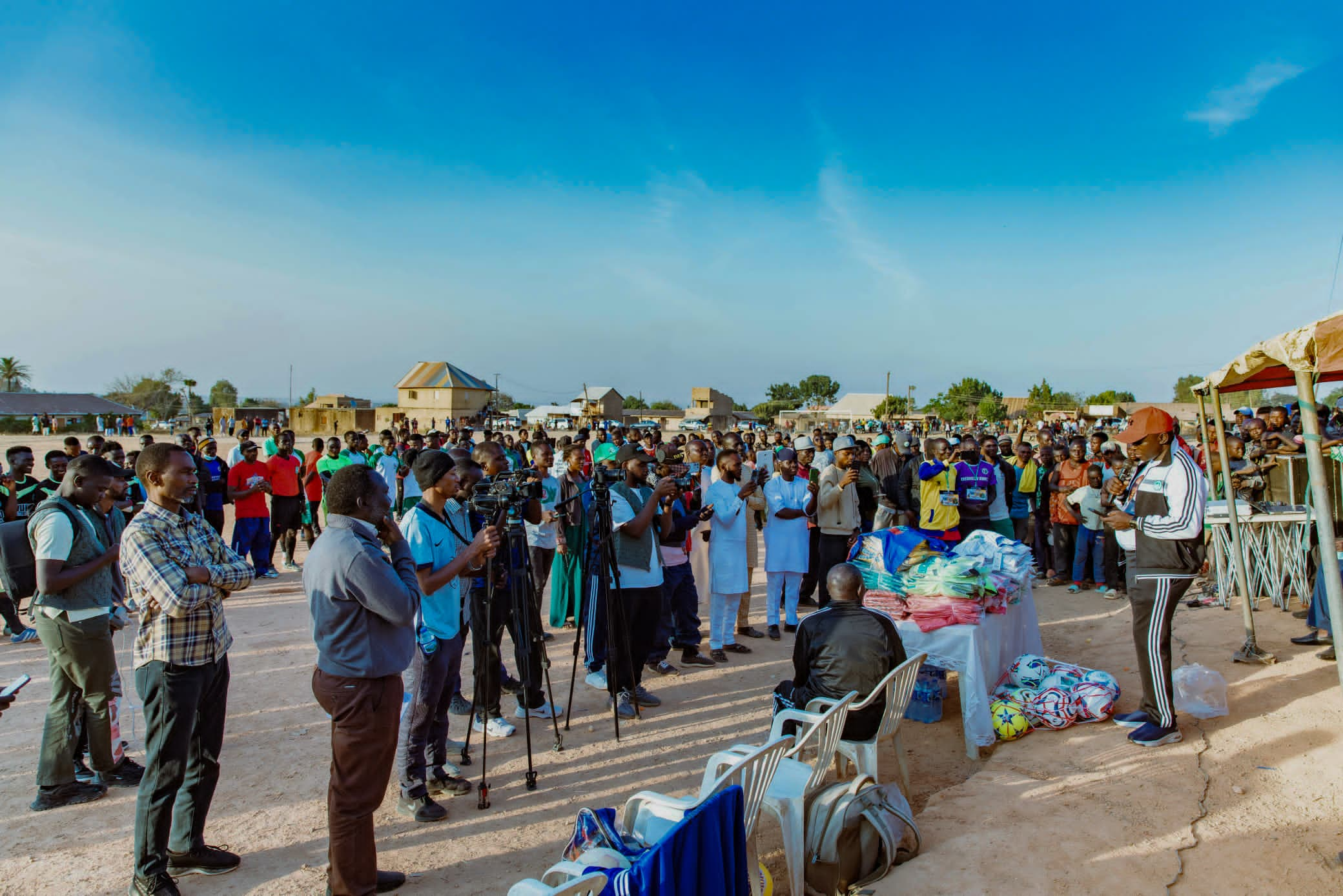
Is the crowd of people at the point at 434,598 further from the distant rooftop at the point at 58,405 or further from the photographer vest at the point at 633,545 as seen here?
the distant rooftop at the point at 58,405

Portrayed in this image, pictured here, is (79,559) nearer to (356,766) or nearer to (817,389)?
(356,766)

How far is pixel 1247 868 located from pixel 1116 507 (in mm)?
2543

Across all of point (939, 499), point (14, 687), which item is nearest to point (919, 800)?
point (14, 687)

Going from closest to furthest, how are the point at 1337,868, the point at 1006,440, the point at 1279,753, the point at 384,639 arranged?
the point at 384,639 < the point at 1337,868 < the point at 1279,753 < the point at 1006,440

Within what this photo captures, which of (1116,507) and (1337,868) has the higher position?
(1116,507)

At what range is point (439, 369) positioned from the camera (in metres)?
54.7

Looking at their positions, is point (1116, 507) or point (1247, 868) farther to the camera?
point (1116, 507)

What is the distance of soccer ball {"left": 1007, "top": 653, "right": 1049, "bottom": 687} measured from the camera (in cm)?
521

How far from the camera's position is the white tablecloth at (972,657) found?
15.6ft

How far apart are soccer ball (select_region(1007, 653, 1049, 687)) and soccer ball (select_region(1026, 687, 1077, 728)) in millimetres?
212

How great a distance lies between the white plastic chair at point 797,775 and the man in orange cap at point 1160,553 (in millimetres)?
2305

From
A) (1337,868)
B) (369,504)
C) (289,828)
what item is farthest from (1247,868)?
(289,828)

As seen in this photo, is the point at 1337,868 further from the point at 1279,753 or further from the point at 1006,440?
the point at 1006,440

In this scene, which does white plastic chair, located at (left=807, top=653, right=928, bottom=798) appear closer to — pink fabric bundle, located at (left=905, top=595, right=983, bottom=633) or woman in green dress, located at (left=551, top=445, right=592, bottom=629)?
pink fabric bundle, located at (left=905, top=595, right=983, bottom=633)
